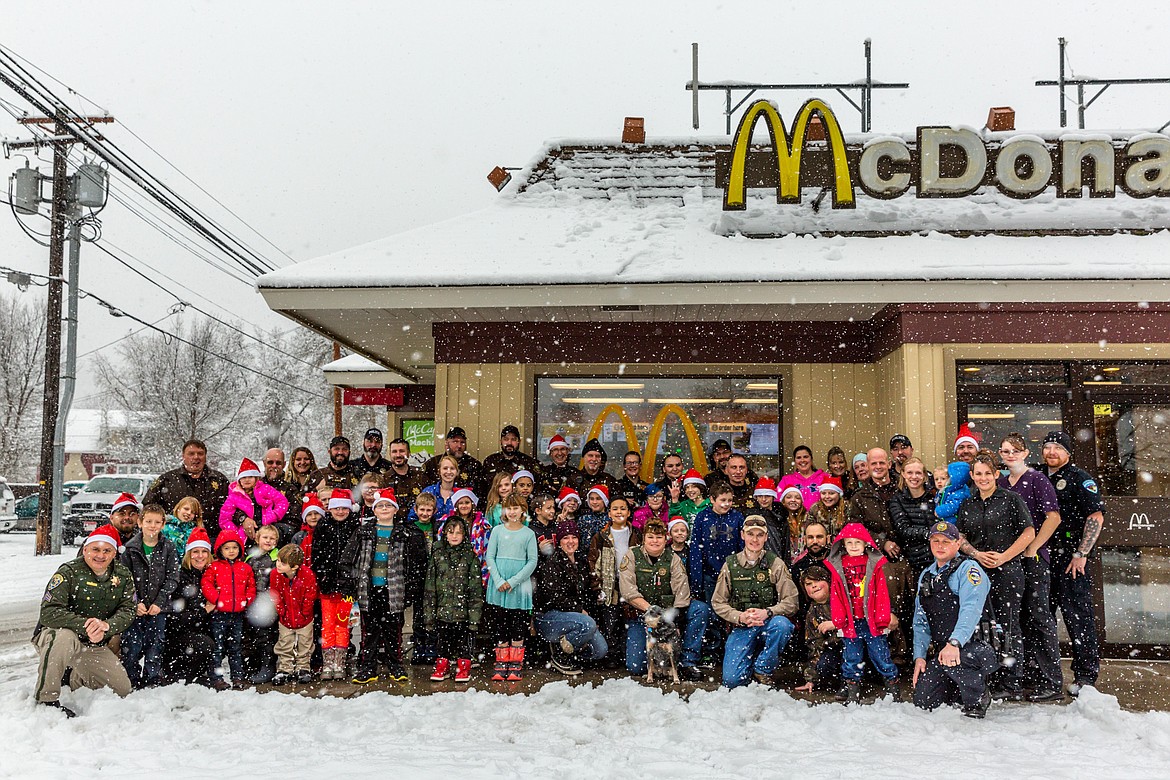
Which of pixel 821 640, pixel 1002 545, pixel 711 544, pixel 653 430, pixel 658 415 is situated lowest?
pixel 821 640

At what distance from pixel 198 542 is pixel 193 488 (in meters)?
1.16

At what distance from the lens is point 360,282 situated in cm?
780

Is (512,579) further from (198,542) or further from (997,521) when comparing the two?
(997,521)

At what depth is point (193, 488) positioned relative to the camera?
7.45 m

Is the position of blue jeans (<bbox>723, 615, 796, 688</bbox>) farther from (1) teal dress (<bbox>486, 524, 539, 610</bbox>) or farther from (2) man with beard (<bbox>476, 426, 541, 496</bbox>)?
(2) man with beard (<bbox>476, 426, 541, 496</bbox>)

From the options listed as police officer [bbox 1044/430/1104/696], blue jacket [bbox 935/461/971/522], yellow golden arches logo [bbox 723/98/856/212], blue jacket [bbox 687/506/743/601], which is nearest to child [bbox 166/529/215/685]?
blue jacket [bbox 687/506/743/601]

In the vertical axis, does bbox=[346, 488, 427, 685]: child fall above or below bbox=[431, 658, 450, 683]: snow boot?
above


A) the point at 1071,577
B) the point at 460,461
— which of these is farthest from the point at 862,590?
the point at 460,461

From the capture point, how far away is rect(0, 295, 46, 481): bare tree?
37.4m

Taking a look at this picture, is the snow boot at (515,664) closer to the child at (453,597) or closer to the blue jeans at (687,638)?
the child at (453,597)

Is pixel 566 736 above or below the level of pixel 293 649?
below

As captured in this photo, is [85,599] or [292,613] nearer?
[85,599]

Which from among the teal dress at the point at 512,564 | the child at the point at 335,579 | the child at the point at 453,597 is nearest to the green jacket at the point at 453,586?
the child at the point at 453,597

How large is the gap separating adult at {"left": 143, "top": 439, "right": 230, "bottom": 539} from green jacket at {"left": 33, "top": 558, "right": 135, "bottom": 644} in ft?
4.53
